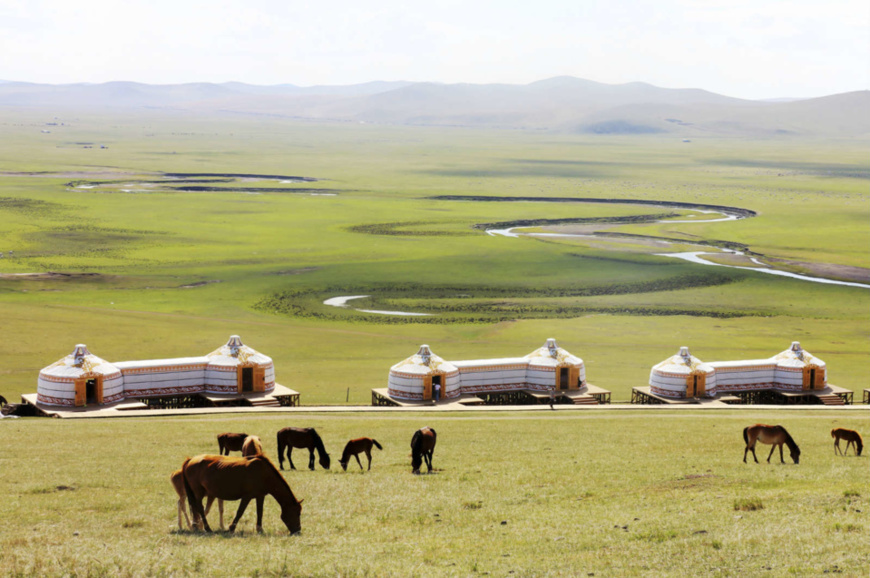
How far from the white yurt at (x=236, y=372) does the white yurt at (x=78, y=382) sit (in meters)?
5.15

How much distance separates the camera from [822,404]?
182ft

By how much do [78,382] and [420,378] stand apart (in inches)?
686

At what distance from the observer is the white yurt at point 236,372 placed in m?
53.6


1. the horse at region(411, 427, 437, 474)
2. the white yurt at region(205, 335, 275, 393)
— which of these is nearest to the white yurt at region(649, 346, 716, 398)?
the white yurt at region(205, 335, 275, 393)

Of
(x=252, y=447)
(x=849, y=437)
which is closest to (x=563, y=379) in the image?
(x=849, y=437)

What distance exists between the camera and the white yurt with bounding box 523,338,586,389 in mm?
56188

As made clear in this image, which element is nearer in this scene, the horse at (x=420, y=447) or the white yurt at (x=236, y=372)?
the horse at (x=420, y=447)

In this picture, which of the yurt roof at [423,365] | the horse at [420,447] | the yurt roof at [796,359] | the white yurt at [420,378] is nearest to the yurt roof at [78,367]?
the white yurt at [420,378]

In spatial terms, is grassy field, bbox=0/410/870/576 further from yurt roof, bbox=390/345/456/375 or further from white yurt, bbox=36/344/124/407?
yurt roof, bbox=390/345/456/375

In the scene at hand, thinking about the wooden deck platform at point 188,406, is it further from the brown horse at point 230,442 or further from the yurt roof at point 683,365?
the yurt roof at point 683,365

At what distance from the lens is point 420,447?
28734 mm

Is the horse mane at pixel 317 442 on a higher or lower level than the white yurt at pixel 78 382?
higher

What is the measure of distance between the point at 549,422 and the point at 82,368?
77.6 feet

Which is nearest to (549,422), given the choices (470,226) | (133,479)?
(133,479)
